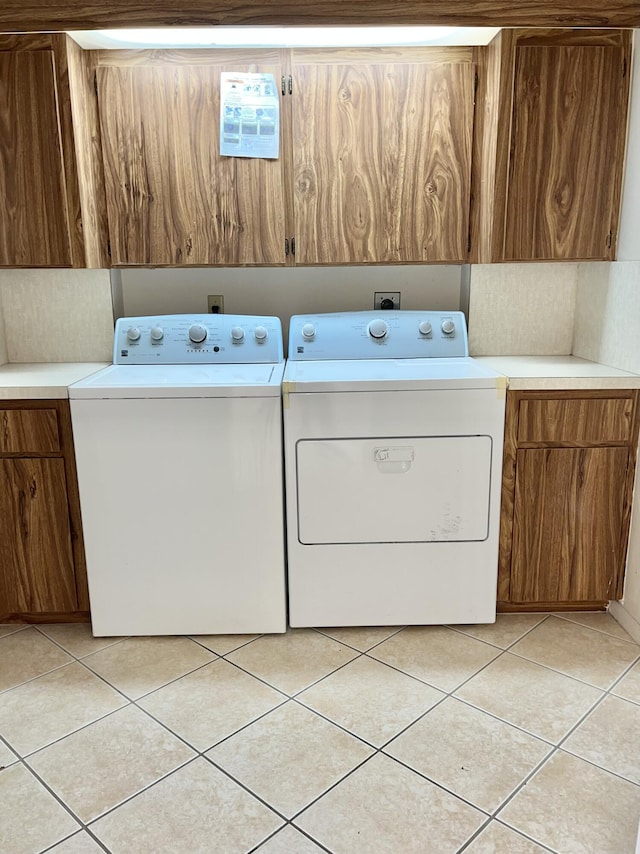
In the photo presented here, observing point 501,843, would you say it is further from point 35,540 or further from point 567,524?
point 35,540

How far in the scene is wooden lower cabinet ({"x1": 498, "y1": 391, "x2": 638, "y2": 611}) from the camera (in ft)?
7.13

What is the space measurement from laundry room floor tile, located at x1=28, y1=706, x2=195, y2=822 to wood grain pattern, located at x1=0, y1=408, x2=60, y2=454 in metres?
0.86

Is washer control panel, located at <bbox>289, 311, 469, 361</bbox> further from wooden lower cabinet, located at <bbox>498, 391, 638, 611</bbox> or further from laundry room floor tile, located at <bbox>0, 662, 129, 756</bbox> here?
laundry room floor tile, located at <bbox>0, 662, 129, 756</bbox>

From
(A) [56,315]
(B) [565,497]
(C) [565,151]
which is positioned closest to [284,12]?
(C) [565,151]

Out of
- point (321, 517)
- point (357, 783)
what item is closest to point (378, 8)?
point (321, 517)

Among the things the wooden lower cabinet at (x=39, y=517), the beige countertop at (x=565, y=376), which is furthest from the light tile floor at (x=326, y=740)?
the beige countertop at (x=565, y=376)

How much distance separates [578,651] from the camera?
2.17 metres

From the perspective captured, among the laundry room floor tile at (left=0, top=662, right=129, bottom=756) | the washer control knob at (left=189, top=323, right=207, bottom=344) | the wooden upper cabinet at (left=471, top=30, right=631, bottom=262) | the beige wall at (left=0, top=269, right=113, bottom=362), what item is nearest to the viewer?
the laundry room floor tile at (left=0, top=662, right=129, bottom=756)

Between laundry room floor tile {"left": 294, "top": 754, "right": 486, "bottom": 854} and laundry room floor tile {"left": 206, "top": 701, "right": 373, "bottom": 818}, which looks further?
laundry room floor tile {"left": 206, "top": 701, "right": 373, "bottom": 818}

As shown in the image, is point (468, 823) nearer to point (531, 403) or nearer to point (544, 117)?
point (531, 403)

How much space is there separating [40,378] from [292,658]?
1252 mm

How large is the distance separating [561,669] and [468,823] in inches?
28.2

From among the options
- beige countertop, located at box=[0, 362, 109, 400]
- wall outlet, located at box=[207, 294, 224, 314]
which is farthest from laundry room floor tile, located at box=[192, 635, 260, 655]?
wall outlet, located at box=[207, 294, 224, 314]

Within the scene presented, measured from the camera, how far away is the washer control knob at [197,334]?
2430mm
